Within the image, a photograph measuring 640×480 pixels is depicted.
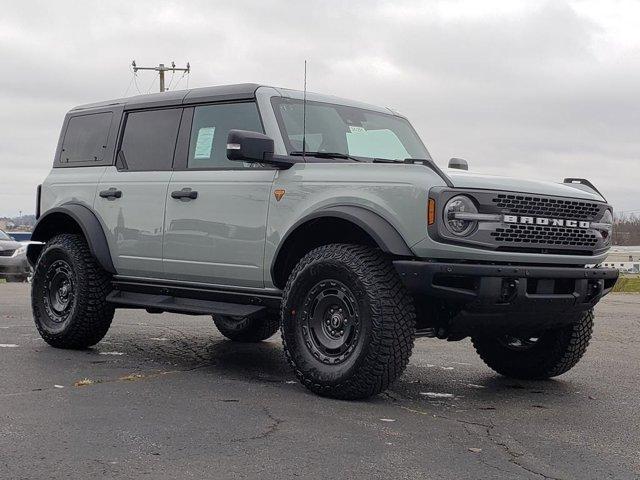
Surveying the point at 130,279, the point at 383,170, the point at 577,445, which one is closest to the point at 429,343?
the point at 130,279

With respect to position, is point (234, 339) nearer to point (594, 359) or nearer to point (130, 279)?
point (130, 279)

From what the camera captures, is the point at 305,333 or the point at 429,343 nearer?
the point at 305,333

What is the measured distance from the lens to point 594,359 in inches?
324

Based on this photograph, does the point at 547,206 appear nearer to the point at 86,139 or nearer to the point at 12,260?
the point at 86,139

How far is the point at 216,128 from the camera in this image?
281 inches

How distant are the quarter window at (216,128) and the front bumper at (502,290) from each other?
6.25 feet


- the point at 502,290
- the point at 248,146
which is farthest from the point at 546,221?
the point at 248,146

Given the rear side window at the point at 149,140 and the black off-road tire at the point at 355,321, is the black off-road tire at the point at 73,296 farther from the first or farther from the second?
the black off-road tire at the point at 355,321

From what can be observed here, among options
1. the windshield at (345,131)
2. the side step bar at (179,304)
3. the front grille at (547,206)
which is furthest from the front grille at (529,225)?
the side step bar at (179,304)

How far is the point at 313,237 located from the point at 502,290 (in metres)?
1.44

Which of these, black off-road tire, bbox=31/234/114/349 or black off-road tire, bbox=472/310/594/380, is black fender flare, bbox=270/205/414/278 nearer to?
black off-road tire, bbox=472/310/594/380

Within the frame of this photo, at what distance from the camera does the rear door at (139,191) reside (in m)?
7.31

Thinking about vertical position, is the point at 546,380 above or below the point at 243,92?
below

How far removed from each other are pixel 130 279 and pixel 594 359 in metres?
4.07
